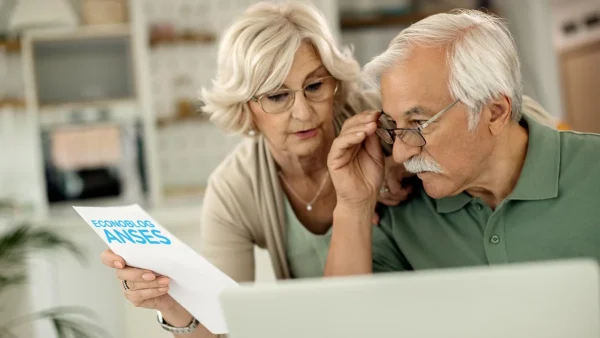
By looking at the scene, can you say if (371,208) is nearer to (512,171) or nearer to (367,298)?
(512,171)

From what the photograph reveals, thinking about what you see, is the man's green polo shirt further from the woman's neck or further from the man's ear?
the woman's neck

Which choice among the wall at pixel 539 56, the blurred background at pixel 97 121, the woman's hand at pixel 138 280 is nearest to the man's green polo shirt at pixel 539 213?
the woman's hand at pixel 138 280

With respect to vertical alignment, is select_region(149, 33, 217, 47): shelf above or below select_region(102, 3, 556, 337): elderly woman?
below

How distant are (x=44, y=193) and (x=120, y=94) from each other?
0.81 m

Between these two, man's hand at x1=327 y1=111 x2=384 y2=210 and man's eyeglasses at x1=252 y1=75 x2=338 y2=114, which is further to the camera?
man's eyeglasses at x1=252 y1=75 x2=338 y2=114

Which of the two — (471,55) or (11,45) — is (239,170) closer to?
(471,55)

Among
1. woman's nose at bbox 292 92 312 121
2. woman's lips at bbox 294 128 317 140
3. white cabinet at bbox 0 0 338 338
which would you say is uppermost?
woman's nose at bbox 292 92 312 121

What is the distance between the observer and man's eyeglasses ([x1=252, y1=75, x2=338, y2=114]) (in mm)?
1817

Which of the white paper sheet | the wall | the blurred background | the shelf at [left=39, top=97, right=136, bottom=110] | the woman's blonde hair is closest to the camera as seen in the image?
the white paper sheet

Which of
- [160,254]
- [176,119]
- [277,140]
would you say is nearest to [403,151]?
[277,140]

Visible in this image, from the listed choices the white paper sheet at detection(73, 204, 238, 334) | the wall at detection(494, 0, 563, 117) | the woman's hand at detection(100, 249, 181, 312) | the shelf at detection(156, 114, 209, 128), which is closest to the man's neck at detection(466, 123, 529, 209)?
the white paper sheet at detection(73, 204, 238, 334)

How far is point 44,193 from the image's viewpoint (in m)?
4.91

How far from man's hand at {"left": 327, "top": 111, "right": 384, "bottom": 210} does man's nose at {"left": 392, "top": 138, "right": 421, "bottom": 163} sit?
89 millimetres

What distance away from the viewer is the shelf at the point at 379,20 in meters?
5.57
